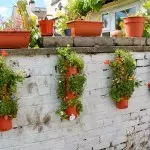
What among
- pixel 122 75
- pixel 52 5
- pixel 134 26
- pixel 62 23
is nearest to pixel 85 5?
pixel 62 23

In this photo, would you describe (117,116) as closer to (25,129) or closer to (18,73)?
(25,129)

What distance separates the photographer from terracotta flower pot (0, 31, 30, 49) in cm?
330

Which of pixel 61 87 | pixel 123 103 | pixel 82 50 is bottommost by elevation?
pixel 123 103

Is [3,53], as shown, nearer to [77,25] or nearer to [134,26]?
[77,25]

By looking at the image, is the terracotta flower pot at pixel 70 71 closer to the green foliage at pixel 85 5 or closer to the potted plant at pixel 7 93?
the potted plant at pixel 7 93

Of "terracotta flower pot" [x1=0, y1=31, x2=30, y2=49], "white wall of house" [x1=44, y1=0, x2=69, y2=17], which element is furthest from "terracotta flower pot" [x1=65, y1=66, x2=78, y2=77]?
"white wall of house" [x1=44, y1=0, x2=69, y2=17]

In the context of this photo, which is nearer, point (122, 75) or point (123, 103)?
point (122, 75)

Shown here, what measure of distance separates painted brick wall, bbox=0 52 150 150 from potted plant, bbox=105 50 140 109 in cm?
11

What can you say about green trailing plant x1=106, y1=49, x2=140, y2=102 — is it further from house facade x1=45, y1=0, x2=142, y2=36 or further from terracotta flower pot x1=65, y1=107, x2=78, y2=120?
house facade x1=45, y1=0, x2=142, y2=36

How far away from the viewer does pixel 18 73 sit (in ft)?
10.6

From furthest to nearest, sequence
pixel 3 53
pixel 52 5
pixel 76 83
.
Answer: pixel 52 5
pixel 76 83
pixel 3 53

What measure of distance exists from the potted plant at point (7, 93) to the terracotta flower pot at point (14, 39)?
0.18m

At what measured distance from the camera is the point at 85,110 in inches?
158

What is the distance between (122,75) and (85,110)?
64cm
